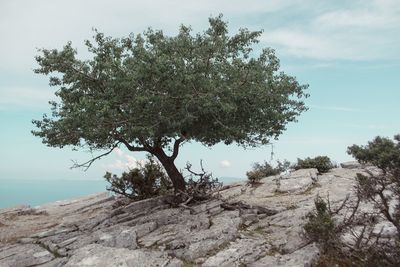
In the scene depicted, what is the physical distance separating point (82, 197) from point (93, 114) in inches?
953

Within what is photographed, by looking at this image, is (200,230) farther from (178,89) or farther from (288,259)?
(178,89)

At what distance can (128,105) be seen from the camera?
21.2m

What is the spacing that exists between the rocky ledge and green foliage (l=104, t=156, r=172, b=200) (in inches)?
74.6

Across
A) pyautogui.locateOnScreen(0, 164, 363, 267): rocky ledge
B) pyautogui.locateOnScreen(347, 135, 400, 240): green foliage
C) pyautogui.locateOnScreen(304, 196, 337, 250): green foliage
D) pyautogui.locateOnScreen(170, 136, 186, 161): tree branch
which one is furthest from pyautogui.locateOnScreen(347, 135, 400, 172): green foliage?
pyautogui.locateOnScreen(170, 136, 186, 161): tree branch

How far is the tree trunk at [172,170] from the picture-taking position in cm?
2566

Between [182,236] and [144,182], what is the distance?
9754 millimetres

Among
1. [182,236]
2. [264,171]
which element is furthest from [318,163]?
[182,236]

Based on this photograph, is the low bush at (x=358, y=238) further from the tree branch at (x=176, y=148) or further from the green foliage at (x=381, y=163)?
the tree branch at (x=176, y=148)

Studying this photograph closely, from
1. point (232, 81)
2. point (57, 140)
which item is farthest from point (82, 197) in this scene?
point (232, 81)

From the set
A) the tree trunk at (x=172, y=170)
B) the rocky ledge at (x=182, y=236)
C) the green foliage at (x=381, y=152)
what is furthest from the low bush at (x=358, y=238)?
the tree trunk at (x=172, y=170)

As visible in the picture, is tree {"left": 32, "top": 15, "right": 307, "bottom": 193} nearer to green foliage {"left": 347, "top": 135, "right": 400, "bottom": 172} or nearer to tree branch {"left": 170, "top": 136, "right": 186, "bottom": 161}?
tree branch {"left": 170, "top": 136, "right": 186, "bottom": 161}

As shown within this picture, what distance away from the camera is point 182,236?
19.5 m

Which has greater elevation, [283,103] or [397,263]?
[283,103]

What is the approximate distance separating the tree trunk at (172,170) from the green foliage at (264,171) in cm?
1083
